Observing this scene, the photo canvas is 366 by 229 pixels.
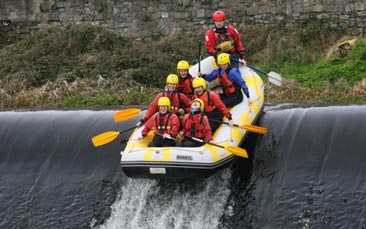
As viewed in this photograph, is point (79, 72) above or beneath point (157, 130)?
beneath

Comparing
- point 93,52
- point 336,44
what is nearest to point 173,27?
point 93,52

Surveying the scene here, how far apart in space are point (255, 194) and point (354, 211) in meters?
1.38

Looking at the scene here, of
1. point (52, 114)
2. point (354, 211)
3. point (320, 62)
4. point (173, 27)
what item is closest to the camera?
point (354, 211)

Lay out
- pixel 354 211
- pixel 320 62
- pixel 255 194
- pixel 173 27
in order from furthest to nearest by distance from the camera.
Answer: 1. pixel 173 27
2. pixel 320 62
3. pixel 255 194
4. pixel 354 211

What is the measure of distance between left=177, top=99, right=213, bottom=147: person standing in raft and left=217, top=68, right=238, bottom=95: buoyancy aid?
3.01 ft

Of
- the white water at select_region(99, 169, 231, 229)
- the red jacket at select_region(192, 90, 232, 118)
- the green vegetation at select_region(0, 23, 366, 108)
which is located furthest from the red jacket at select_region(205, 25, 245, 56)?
the green vegetation at select_region(0, 23, 366, 108)

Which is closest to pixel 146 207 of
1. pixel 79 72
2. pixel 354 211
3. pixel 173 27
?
pixel 354 211

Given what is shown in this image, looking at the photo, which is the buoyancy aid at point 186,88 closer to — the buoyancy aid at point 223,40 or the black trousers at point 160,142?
the buoyancy aid at point 223,40

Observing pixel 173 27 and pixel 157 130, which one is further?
pixel 173 27

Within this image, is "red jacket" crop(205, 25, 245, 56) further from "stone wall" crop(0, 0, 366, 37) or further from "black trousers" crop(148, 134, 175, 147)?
"stone wall" crop(0, 0, 366, 37)

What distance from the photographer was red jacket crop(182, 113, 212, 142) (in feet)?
33.7

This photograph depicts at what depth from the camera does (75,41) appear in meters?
19.6

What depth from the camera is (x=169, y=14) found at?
20.7 meters

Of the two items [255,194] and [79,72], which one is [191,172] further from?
[79,72]
